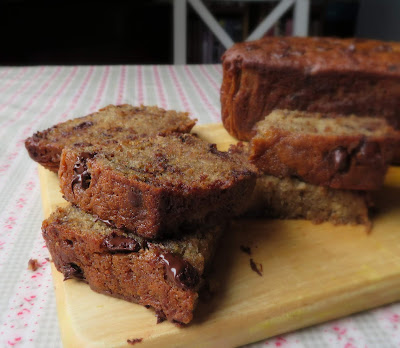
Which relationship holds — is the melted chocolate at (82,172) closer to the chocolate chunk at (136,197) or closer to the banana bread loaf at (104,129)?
the chocolate chunk at (136,197)

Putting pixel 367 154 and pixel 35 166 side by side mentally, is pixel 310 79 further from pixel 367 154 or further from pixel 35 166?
pixel 35 166

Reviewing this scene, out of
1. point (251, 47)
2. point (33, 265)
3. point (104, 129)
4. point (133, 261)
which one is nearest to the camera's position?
point (133, 261)

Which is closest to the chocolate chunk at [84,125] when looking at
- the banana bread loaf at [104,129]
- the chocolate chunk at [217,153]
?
the banana bread loaf at [104,129]

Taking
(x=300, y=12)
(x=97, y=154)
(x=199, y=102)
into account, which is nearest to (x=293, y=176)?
(x=97, y=154)

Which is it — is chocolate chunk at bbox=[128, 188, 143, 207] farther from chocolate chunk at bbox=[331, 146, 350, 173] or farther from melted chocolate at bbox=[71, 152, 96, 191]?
chocolate chunk at bbox=[331, 146, 350, 173]

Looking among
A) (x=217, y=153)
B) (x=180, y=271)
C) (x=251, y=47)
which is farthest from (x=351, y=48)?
(x=180, y=271)

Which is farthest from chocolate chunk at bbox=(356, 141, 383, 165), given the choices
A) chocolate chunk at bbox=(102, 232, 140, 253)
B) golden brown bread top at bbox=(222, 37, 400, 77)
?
chocolate chunk at bbox=(102, 232, 140, 253)
